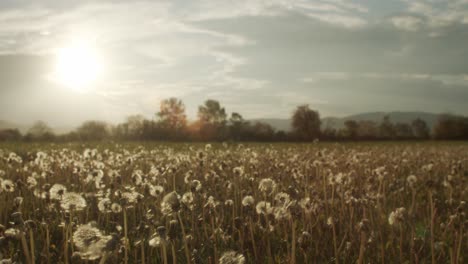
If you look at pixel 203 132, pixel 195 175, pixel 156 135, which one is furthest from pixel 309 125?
pixel 195 175

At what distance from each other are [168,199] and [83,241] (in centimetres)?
57

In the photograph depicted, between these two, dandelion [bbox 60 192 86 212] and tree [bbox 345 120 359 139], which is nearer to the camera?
dandelion [bbox 60 192 86 212]

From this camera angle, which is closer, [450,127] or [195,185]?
[195,185]

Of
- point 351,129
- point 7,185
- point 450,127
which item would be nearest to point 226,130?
point 351,129

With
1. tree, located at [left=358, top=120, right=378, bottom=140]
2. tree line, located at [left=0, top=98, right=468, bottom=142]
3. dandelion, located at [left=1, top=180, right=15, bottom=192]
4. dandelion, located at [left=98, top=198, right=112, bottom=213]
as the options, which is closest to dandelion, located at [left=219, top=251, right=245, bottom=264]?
dandelion, located at [left=98, top=198, right=112, bottom=213]

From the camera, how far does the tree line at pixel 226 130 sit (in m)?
45.2

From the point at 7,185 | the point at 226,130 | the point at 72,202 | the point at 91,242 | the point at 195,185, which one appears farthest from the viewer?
the point at 226,130

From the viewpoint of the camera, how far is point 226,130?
60.8 m

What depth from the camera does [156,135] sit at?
54.2 metres

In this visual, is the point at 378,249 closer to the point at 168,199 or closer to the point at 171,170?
the point at 168,199

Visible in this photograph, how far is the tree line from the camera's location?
45244 mm

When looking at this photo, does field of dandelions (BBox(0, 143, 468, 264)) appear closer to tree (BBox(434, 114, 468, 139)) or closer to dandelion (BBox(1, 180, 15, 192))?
dandelion (BBox(1, 180, 15, 192))

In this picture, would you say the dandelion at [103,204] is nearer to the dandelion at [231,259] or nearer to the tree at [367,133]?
the dandelion at [231,259]

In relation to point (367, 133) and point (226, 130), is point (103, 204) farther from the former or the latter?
point (367, 133)
